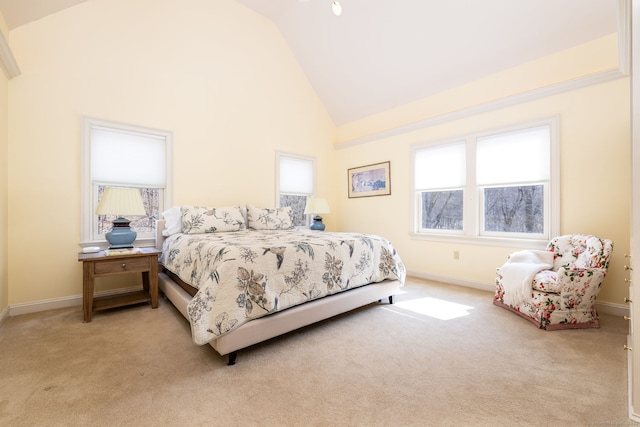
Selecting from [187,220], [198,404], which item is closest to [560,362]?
[198,404]

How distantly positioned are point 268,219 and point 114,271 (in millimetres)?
1822

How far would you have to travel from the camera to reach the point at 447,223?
397 cm

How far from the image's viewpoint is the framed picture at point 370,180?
4.61 metres

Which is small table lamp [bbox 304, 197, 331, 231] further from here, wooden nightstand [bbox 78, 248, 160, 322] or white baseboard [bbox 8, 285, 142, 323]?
white baseboard [bbox 8, 285, 142, 323]

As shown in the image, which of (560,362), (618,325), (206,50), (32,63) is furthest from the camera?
(206,50)

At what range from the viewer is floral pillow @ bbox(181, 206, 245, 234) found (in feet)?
10.6

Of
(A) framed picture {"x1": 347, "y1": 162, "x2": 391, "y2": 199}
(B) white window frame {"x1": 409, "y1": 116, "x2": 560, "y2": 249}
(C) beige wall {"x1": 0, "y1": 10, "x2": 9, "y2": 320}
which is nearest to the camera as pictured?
(C) beige wall {"x1": 0, "y1": 10, "x2": 9, "y2": 320}

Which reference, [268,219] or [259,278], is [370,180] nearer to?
[268,219]

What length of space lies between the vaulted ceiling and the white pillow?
2159 mm

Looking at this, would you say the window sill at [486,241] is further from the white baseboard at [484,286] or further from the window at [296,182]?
the window at [296,182]

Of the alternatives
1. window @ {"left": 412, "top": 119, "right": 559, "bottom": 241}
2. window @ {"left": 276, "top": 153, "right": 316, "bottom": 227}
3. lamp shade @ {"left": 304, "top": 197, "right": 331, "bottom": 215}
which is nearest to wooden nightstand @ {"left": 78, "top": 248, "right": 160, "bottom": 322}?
window @ {"left": 276, "top": 153, "right": 316, "bottom": 227}

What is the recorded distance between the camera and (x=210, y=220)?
3361 mm

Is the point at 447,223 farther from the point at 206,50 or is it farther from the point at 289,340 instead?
the point at 206,50

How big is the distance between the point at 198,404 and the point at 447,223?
365 cm
